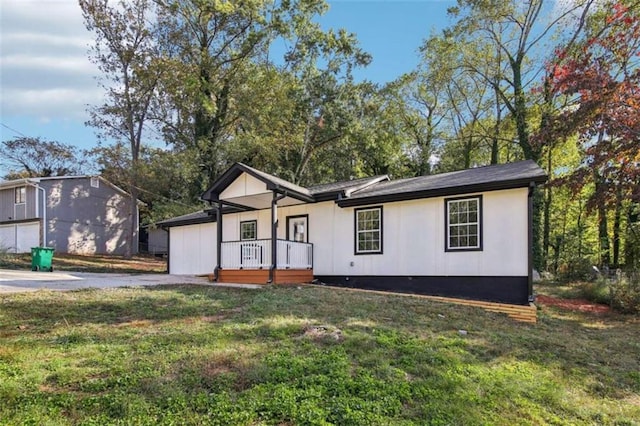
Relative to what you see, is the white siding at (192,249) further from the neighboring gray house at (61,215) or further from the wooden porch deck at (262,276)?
the neighboring gray house at (61,215)

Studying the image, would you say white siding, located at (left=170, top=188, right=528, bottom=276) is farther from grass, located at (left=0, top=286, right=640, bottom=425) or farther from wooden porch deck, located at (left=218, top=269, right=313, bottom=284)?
grass, located at (left=0, top=286, right=640, bottom=425)

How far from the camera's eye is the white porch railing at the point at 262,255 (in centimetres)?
1206

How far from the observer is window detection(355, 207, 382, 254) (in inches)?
458

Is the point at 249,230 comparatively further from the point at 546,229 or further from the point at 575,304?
the point at 546,229

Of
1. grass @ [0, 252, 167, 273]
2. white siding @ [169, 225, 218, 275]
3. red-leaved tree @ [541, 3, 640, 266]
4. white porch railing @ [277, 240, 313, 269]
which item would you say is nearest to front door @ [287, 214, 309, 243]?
white porch railing @ [277, 240, 313, 269]

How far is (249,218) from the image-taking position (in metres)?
14.4

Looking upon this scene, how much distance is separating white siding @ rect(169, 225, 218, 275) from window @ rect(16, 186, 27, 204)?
44.7ft

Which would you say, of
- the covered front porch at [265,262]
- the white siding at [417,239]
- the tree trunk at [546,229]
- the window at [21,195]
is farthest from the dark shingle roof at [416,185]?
the window at [21,195]

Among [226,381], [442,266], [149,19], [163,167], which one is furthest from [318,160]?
[226,381]

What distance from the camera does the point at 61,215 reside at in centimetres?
2450

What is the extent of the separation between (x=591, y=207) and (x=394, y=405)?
1097cm

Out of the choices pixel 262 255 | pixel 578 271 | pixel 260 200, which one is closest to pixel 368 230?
pixel 262 255

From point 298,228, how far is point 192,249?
5.10 metres

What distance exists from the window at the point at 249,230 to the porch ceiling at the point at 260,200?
737 millimetres
